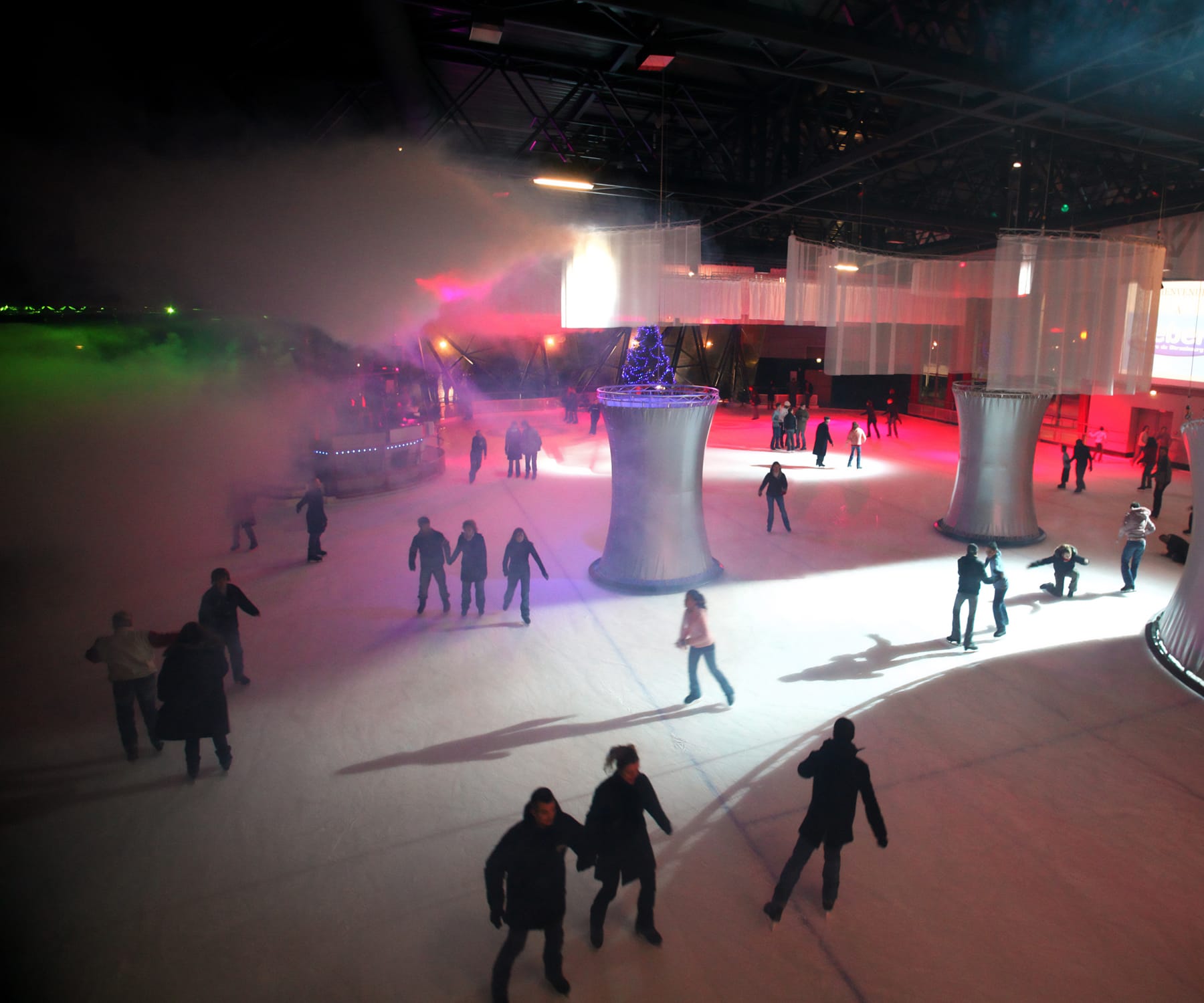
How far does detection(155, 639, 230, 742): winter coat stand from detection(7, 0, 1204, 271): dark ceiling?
18.0 feet

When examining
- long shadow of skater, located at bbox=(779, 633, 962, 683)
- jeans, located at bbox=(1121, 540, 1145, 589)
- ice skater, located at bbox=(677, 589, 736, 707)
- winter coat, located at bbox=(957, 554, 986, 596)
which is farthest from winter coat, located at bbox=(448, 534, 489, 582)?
jeans, located at bbox=(1121, 540, 1145, 589)

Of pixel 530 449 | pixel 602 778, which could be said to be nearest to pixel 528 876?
pixel 602 778

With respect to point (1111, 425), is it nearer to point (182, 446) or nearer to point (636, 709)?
point (636, 709)

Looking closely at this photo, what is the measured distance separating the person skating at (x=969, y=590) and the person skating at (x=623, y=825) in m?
4.59

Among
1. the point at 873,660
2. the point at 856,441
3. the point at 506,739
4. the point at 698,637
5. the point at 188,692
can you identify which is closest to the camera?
the point at 188,692

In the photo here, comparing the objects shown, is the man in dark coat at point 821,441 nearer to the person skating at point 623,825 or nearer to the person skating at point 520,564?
the person skating at point 520,564

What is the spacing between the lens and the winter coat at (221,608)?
5.58 m

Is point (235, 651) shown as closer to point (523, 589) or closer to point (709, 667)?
point (523, 589)

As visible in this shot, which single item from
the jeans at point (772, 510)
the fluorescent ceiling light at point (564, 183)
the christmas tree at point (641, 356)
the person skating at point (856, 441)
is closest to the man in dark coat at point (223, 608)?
the fluorescent ceiling light at point (564, 183)

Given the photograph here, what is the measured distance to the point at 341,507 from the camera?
12.5 metres

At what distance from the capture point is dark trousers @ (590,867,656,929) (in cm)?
329

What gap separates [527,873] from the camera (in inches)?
114

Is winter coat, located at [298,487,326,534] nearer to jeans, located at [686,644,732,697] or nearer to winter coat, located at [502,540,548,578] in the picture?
winter coat, located at [502,540,548,578]

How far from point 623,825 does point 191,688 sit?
300cm
